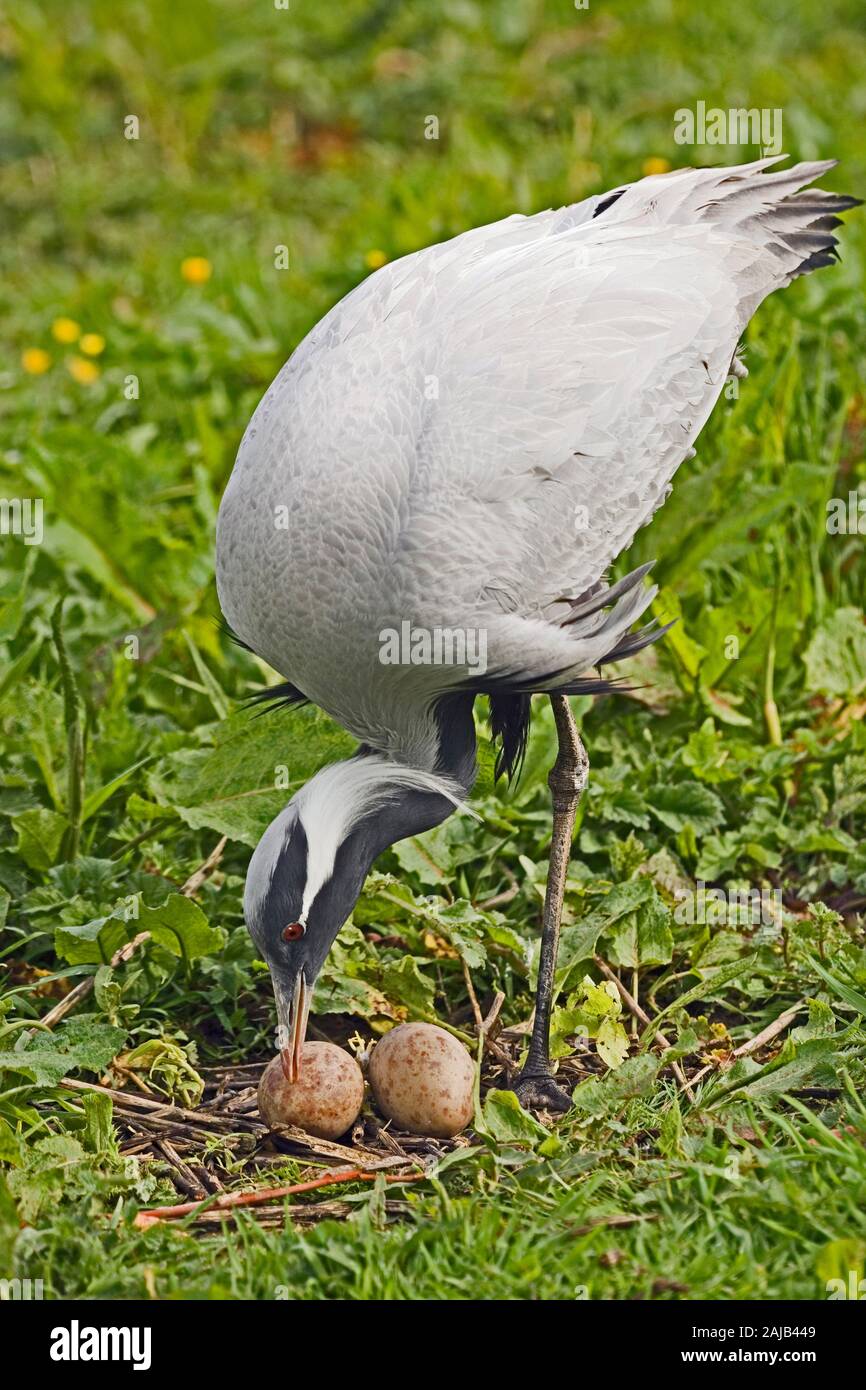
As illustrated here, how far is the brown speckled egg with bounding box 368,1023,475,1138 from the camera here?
3.75 m

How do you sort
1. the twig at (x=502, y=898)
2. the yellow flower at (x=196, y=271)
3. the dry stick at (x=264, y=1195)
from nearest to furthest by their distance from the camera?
the dry stick at (x=264, y=1195) → the twig at (x=502, y=898) → the yellow flower at (x=196, y=271)

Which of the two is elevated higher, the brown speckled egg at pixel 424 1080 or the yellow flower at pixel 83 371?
the yellow flower at pixel 83 371

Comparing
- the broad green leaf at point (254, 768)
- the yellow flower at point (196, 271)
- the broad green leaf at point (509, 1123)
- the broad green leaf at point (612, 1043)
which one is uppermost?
the yellow flower at point (196, 271)

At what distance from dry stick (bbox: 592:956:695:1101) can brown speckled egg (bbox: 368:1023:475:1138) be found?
48 centimetres

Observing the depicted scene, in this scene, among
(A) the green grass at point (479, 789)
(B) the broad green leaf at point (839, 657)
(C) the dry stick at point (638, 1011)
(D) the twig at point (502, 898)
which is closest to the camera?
(A) the green grass at point (479, 789)

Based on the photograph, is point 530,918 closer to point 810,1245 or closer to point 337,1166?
point 337,1166

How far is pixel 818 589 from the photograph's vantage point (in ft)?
17.3

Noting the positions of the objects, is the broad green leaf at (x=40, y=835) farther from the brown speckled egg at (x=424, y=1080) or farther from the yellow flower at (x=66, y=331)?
the yellow flower at (x=66, y=331)

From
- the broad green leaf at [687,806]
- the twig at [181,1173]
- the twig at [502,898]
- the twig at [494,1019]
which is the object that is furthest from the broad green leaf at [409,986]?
the broad green leaf at [687,806]

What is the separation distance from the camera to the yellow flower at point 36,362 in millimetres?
6730

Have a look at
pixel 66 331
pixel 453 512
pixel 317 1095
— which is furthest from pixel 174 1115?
pixel 66 331

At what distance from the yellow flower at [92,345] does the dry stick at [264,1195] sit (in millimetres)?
3930

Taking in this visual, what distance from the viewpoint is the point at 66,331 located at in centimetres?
685

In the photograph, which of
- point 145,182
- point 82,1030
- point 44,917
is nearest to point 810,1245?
point 82,1030
